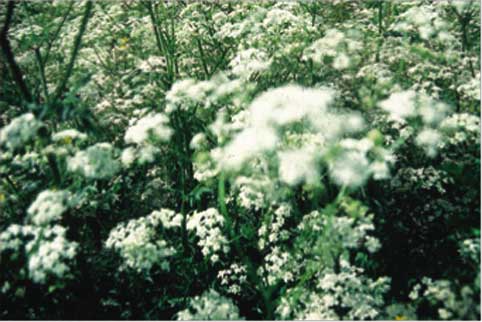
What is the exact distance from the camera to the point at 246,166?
3098mm

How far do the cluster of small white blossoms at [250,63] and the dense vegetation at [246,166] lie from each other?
0.02 metres

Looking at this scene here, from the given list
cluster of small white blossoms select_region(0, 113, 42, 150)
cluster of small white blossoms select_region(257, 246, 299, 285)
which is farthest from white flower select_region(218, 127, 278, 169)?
cluster of small white blossoms select_region(257, 246, 299, 285)

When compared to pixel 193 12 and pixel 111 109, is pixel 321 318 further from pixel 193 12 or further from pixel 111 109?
pixel 193 12

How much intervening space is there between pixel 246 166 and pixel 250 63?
1.07 meters

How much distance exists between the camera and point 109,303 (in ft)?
14.3

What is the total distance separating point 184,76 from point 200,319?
296 centimetres

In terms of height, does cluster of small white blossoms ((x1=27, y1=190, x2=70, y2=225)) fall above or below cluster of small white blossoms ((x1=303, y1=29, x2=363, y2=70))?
below

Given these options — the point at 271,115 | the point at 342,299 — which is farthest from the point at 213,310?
Answer: the point at 271,115

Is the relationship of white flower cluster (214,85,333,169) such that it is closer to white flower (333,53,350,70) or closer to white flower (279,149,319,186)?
white flower (279,149,319,186)

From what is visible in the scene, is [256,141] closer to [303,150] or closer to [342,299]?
[303,150]

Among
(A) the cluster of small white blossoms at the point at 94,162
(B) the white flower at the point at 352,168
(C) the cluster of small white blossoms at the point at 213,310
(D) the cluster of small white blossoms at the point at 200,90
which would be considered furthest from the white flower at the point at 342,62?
(C) the cluster of small white blossoms at the point at 213,310

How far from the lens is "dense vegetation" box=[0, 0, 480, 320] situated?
122 inches

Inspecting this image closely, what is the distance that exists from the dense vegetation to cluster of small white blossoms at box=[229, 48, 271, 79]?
0.02m

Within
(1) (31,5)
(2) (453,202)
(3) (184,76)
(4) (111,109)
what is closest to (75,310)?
(4) (111,109)
